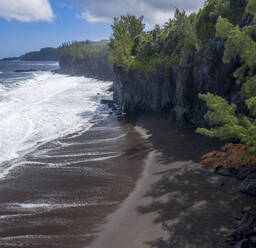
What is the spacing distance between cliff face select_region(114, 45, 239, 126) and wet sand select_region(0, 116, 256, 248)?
491 cm

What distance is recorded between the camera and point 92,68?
120375 mm

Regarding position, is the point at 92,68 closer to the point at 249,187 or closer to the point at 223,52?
the point at 223,52

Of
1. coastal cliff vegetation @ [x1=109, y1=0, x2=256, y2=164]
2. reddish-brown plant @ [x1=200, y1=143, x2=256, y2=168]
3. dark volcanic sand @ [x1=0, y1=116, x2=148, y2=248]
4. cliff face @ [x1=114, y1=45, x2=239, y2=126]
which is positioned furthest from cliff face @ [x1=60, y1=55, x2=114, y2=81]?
reddish-brown plant @ [x1=200, y1=143, x2=256, y2=168]

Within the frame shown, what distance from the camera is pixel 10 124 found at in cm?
3481

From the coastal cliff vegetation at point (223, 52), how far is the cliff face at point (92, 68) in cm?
5179

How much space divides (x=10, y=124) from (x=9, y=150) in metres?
10.9

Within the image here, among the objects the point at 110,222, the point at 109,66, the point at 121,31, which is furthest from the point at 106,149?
the point at 109,66

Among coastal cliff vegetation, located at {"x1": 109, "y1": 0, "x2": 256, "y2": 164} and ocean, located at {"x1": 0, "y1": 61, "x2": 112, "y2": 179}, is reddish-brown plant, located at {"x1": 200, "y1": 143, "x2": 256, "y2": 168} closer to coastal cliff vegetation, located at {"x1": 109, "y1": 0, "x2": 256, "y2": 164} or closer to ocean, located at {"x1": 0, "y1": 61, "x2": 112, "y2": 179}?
coastal cliff vegetation, located at {"x1": 109, "y1": 0, "x2": 256, "y2": 164}

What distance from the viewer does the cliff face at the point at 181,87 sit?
24.6 metres

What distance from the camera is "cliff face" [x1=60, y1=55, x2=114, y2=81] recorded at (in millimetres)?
104625

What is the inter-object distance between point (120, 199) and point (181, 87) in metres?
18.0

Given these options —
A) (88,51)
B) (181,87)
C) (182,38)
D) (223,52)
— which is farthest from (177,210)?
(88,51)

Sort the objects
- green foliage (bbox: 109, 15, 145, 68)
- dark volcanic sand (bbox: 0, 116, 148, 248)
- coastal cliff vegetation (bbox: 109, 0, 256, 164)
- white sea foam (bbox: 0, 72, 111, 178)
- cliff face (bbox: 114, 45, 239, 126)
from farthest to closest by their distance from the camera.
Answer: green foliage (bbox: 109, 15, 145, 68)
white sea foam (bbox: 0, 72, 111, 178)
cliff face (bbox: 114, 45, 239, 126)
dark volcanic sand (bbox: 0, 116, 148, 248)
coastal cliff vegetation (bbox: 109, 0, 256, 164)

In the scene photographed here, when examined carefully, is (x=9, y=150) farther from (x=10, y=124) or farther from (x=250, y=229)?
(x=250, y=229)
